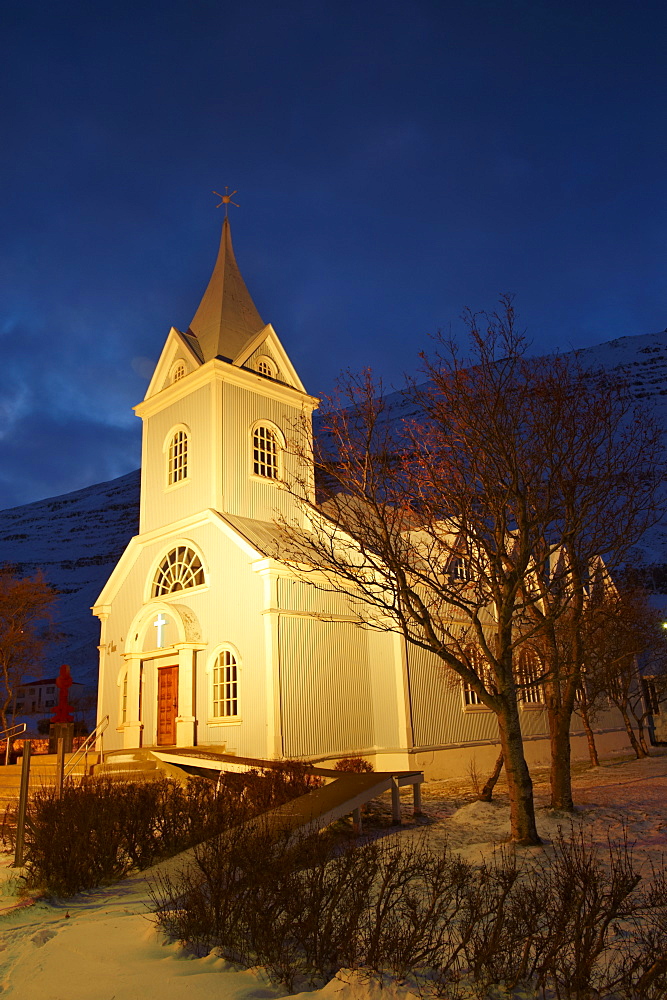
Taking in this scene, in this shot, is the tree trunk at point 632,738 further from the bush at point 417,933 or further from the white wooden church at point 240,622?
the bush at point 417,933

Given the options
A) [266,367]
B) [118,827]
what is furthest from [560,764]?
[266,367]

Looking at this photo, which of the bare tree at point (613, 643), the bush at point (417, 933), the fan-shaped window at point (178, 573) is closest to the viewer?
the bush at point (417, 933)

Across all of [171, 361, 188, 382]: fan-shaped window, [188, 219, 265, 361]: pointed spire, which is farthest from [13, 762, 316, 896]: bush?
[171, 361, 188, 382]: fan-shaped window

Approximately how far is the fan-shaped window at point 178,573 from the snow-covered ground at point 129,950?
31.2ft

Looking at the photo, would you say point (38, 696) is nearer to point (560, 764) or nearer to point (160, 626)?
point (160, 626)

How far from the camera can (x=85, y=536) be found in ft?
456

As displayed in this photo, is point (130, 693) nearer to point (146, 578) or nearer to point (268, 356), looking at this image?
point (146, 578)

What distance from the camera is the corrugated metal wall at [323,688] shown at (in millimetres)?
16438

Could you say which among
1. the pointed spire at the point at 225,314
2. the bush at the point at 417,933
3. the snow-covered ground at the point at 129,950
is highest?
the pointed spire at the point at 225,314

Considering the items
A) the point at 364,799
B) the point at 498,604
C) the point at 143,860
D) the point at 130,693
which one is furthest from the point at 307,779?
the point at 130,693

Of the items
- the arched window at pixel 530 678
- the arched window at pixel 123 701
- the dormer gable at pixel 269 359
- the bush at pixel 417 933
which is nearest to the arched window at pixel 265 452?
the dormer gable at pixel 269 359

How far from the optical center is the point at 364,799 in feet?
33.5

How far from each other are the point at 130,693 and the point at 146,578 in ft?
10.4

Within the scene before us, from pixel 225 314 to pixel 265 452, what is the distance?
4.67m
